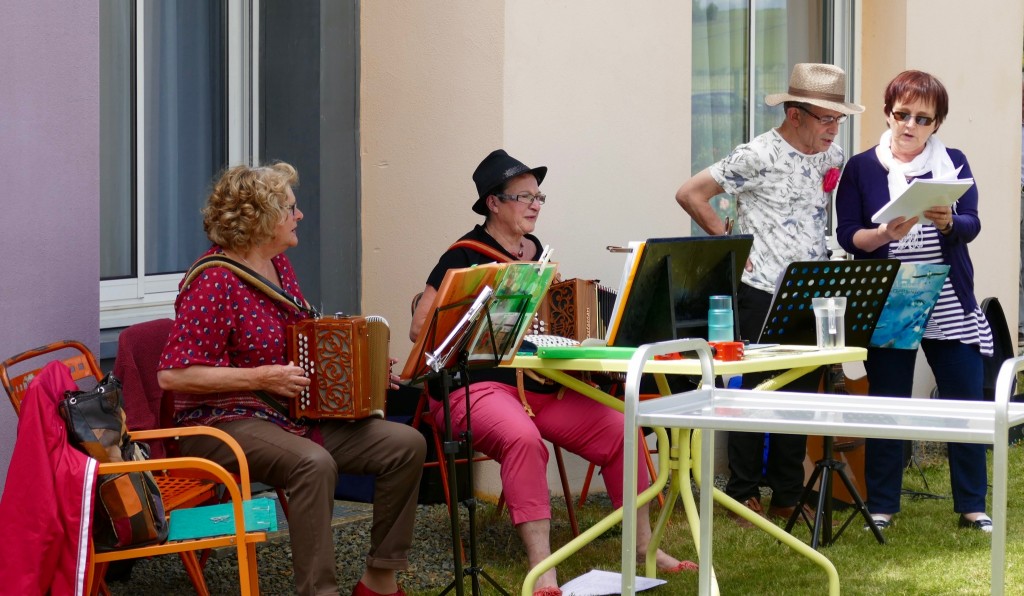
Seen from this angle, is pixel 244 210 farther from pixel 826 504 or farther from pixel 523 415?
pixel 826 504

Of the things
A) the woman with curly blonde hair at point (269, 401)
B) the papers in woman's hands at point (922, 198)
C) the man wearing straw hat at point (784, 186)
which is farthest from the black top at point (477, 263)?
the papers in woman's hands at point (922, 198)

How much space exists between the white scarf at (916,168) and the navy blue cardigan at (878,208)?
1.2 inches

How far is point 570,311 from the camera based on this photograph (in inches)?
192

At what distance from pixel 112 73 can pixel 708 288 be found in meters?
2.61

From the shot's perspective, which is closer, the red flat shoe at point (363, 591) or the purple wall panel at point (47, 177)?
the purple wall panel at point (47, 177)

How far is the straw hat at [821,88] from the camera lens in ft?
18.3

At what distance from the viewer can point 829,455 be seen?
5371mm

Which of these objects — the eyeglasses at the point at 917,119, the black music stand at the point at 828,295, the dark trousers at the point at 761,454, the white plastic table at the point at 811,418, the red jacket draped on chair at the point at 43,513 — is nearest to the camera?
the white plastic table at the point at 811,418

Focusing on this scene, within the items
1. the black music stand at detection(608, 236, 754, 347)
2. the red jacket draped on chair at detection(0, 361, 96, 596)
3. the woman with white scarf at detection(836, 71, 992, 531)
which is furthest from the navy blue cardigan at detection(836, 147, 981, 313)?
the red jacket draped on chair at detection(0, 361, 96, 596)

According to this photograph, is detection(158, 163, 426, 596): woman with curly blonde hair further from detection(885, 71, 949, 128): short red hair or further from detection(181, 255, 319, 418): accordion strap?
detection(885, 71, 949, 128): short red hair

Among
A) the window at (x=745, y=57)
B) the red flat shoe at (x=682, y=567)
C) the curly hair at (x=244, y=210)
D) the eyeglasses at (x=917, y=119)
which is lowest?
the red flat shoe at (x=682, y=567)

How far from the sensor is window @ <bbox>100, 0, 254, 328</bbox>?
541cm

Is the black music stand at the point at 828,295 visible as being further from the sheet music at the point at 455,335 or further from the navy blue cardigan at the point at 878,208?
the sheet music at the point at 455,335

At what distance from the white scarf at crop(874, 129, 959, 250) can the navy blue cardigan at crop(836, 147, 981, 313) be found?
0.10 ft
